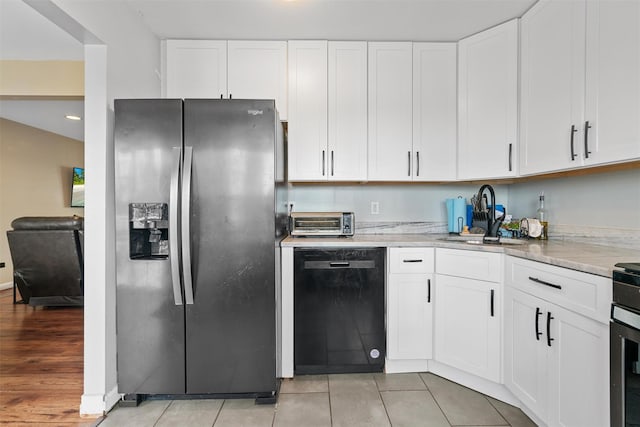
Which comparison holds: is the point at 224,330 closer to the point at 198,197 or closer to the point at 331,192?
the point at 198,197

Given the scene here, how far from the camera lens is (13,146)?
490cm

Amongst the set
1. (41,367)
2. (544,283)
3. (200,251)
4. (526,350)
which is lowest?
(41,367)

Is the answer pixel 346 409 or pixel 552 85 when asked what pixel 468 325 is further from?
pixel 552 85

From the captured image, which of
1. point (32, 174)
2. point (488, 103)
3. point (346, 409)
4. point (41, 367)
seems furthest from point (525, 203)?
point (32, 174)

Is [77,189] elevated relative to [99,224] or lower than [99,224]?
elevated

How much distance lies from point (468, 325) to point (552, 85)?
1.54 m

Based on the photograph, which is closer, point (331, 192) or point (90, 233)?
point (90, 233)

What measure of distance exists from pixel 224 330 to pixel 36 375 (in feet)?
5.04

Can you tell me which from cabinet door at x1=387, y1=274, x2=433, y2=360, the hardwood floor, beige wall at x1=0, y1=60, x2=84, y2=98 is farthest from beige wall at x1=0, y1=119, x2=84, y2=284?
cabinet door at x1=387, y1=274, x2=433, y2=360

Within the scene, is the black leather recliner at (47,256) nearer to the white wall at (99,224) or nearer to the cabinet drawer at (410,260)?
the white wall at (99,224)

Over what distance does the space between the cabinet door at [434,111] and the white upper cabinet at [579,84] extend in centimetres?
49

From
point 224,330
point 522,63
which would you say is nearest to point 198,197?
point 224,330

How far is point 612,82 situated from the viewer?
152 cm

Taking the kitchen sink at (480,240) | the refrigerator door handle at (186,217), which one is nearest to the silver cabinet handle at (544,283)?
the kitchen sink at (480,240)
